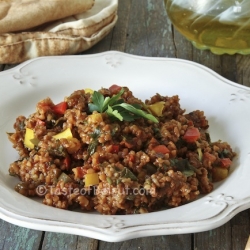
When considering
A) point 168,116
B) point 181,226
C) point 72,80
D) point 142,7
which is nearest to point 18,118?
point 72,80

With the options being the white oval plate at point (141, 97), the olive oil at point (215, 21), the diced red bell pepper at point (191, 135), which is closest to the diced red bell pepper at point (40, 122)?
the white oval plate at point (141, 97)

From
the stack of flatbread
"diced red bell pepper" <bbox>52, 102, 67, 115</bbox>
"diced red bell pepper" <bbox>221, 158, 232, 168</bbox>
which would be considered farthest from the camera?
the stack of flatbread

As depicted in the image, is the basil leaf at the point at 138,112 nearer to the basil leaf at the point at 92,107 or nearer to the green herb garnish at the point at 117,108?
the green herb garnish at the point at 117,108

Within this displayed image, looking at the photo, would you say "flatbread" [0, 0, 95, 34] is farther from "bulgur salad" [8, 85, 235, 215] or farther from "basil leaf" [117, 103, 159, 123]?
"basil leaf" [117, 103, 159, 123]

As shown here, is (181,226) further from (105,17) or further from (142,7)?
(142,7)

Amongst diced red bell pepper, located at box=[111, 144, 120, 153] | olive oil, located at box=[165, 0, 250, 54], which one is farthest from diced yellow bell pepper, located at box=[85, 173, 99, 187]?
olive oil, located at box=[165, 0, 250, 54]

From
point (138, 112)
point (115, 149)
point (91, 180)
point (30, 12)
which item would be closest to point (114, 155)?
point (115, 149)
